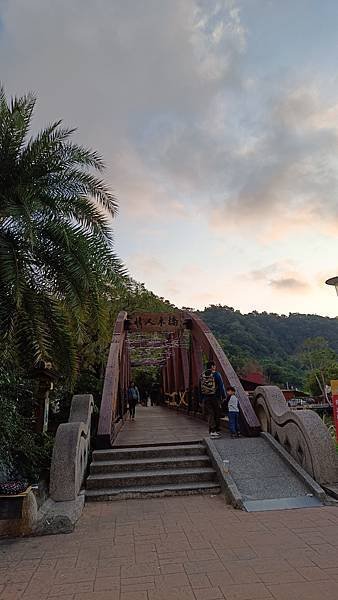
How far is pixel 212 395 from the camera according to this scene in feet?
28.7

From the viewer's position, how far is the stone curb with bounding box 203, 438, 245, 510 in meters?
5.56

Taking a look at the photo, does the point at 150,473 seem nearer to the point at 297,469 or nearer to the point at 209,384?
the point at 297,469

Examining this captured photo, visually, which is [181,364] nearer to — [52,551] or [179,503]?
[179,503]

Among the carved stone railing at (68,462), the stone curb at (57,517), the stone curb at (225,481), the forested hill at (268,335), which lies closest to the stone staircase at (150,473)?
the stone curb at (225,481)

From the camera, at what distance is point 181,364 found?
750 inches

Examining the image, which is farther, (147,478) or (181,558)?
(147,478)

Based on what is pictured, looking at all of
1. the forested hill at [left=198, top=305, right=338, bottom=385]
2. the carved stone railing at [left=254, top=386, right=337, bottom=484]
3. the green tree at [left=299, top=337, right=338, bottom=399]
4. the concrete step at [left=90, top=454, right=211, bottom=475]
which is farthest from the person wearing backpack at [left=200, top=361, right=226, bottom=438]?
the forested hill at [left=198, top=305, right=338, bottom=385]

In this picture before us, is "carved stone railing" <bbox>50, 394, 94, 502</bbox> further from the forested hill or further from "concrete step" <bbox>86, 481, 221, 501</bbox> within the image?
the forested hill

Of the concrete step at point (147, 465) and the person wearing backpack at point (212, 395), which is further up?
the person wearing backpack at point (212, 395)

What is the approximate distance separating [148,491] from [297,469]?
222 centimetres

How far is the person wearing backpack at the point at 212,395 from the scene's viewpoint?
340 inches

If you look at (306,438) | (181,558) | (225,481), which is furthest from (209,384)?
(181,558)

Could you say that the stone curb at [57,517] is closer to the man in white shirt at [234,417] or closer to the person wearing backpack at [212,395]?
the person wearing backpack at [212,395]

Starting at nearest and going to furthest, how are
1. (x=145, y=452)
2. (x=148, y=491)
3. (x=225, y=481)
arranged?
(x=225, y=481), (x=148, y=491), (x=145, y=452)
